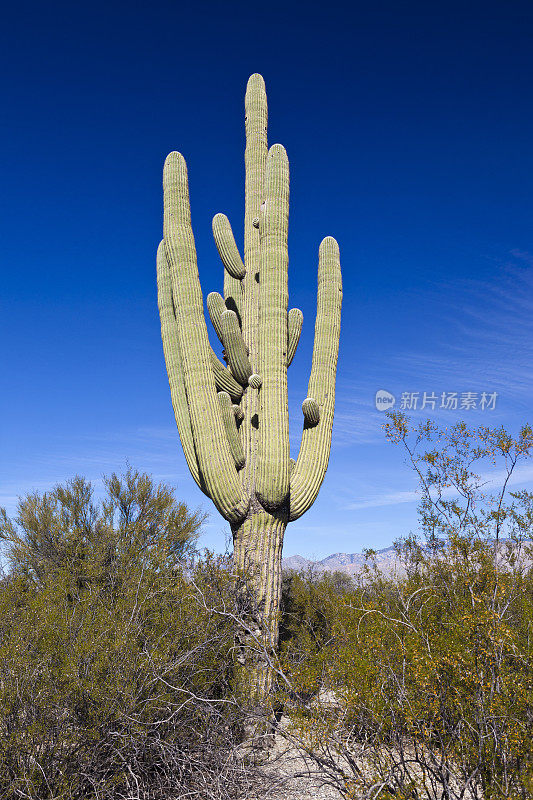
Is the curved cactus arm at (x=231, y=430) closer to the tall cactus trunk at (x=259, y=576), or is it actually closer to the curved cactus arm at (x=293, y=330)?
the tall cactus trunk at (x=259, y=576)

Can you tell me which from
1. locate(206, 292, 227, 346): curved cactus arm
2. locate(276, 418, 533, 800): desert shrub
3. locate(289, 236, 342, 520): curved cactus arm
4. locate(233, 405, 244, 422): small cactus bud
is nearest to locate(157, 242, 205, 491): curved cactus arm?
A: locate(206, 292, 227, 346): curved cactus arm

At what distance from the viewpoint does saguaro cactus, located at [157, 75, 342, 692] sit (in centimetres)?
680

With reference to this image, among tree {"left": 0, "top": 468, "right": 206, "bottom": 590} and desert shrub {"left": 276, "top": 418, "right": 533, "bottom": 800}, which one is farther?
tree {"left": 0, "top": 468, "right": 206, "bottom": 590}

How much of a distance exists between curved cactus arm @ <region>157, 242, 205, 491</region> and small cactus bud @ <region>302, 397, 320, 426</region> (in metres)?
1.75

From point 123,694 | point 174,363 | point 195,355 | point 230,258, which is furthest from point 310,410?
point 123,694

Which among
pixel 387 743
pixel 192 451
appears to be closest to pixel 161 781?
pixel 387 743

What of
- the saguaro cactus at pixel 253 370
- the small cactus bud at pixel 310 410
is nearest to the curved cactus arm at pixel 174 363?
the saguaro cactus at pixel 253 370

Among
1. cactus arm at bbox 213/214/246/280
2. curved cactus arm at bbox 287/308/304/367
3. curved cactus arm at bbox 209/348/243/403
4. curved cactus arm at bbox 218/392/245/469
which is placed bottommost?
curved cactus arm at bbox 218/392/245/469

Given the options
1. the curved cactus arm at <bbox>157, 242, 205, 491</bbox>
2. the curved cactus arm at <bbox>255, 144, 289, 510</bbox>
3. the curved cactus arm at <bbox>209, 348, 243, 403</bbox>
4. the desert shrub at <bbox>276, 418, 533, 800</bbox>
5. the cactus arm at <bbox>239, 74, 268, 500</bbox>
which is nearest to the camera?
the desert shrub at <bbox>276, 418, 533, 800</bbox>

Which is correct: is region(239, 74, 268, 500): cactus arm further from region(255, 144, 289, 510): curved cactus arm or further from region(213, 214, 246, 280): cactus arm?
region(255, 144, 289, 510): curved cactus arm

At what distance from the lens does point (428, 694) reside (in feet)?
11.1

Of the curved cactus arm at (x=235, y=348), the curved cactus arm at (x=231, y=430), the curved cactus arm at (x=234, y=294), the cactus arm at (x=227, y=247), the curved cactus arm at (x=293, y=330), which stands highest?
the cactus arm at (x=227, y=247)

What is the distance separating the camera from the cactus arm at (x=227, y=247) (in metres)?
8.31

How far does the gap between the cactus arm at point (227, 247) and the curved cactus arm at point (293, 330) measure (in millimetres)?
1124
